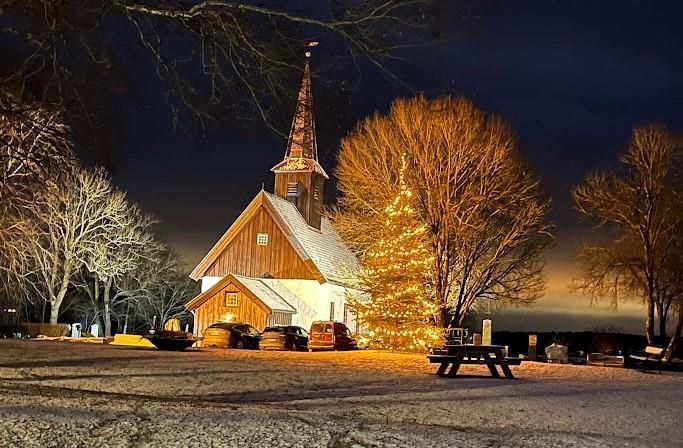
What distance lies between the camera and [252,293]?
1567 inches

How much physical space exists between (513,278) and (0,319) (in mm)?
42537

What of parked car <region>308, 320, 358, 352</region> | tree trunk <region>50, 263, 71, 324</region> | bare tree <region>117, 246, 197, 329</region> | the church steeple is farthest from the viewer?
bare tree <region>117, 246, 197, 329</region>

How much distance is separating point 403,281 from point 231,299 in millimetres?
12550

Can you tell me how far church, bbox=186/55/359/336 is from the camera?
4056cm

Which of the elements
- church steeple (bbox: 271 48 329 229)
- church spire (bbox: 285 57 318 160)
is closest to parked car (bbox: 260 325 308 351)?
church steeple (bbox: 271 48 329 229)

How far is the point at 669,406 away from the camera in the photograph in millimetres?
13938

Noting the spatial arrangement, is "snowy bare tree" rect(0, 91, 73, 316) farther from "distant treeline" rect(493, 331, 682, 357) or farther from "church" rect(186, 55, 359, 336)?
"distant treeline" rect(493, 331, 682, 357)

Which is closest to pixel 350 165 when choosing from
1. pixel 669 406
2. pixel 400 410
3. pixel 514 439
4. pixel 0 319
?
pixel 669 406

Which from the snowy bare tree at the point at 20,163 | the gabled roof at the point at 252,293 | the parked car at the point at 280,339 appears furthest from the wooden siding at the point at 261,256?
the snowy bare tree at the point at 20,163

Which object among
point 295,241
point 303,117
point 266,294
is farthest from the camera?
point 295,241

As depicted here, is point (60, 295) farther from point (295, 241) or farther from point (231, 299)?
point (295, 241)

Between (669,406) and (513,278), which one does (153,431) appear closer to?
(669,406)

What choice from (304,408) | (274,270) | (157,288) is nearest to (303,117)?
(304,408)

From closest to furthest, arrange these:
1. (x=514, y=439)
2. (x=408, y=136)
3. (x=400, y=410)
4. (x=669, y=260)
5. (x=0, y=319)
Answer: (x=514, y=439) → (x=400, y=410) → (x=408, y=136) → (x=669, y=260) → (x=0, y=319)
